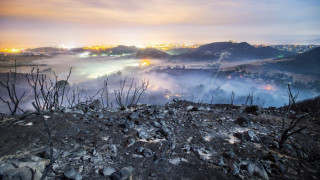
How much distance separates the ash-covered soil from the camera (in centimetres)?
449

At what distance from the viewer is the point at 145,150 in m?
5.45

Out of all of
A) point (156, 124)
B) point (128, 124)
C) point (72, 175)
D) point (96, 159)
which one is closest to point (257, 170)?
point (156, 124)

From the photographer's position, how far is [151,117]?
8320 mm

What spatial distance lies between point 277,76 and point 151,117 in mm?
191177

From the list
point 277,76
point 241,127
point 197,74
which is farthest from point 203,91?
point 241,127

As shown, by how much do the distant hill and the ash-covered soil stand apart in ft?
663

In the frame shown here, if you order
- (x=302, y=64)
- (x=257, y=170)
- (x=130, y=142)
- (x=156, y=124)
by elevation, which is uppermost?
(x=302, y=64)

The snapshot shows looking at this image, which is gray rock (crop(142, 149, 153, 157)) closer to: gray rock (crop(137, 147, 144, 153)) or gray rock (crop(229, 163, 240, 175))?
gray rock (crop(137, 147, 144, 153))

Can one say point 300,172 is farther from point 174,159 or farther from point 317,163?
point 174,159

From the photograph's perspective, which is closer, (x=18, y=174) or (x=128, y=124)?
(x=18, y=174)

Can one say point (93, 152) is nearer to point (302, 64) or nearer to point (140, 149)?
point (140, 149)

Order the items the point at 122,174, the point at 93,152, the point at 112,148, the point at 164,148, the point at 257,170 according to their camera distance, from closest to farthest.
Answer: the point at 122,174 → the point at 257,170 → the point at 93,152 → the point at 112,148 → the point at 164,148

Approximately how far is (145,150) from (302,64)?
217m

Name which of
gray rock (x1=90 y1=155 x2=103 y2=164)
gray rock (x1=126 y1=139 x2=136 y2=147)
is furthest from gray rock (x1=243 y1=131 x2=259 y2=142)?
gray rock (x1=90 y1=155 x2=103 y2=164)
